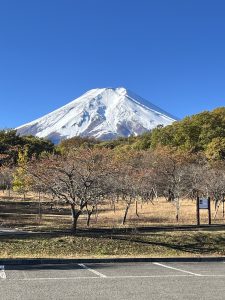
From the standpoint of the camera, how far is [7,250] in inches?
500

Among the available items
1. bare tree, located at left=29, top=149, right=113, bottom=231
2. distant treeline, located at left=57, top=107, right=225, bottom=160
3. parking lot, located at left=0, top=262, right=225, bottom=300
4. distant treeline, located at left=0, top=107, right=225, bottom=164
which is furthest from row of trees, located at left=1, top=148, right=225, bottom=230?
distant treeline, located at left=0, top=107, right=225, bottom=164

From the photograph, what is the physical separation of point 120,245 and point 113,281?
6.66 meters

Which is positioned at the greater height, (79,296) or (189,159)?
(189,159)

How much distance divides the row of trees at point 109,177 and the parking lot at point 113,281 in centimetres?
801

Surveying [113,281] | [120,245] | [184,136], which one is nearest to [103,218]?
[120,245]

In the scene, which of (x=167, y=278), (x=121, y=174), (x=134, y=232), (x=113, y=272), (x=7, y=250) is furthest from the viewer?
(x=121, y=174)

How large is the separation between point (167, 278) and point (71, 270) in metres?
2.01

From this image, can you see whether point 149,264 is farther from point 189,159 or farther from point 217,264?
point 189,159

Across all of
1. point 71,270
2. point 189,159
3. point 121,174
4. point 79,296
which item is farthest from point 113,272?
point 189,159

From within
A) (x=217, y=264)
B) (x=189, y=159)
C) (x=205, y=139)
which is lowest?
(x=217, y=264)

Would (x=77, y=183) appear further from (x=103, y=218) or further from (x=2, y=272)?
(x=2, y=272)

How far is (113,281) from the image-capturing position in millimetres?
7609

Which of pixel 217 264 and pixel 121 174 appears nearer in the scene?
pixel 217 264

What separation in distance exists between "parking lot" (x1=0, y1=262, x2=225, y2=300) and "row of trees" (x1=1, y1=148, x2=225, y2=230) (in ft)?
26.3
